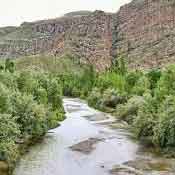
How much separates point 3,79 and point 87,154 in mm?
21024

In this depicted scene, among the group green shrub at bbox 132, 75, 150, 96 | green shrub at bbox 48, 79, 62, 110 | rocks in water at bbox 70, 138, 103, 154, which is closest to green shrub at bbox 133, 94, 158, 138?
rocks in water at bbox 70, 138, 103, 154

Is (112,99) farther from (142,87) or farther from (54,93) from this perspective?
(54,93)

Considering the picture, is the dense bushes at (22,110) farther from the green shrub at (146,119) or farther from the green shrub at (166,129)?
the green shrub at (166,129)

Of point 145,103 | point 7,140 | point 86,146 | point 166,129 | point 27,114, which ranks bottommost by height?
point 86,146

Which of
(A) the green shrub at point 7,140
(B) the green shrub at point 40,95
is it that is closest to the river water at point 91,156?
(A) the green shrub at point 7,140

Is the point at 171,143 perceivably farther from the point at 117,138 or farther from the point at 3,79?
the point at 3,79

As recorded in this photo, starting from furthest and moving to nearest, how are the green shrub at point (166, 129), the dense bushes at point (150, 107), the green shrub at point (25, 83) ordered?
the green shrub at point (25, 83), the dense bushes at point (150, 107), the green shrub at point (166, 129)

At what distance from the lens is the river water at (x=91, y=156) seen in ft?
174

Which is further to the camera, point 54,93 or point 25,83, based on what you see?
point 54,93

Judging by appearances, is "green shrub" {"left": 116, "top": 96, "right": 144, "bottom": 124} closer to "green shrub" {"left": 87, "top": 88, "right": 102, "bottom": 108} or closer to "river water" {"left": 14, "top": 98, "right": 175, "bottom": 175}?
"river water" {"left": 14, "top": 98, "right": 175, "bottom": 175}

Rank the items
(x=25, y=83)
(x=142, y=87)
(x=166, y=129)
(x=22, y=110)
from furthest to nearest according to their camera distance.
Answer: (x=142, y=87) → (x=25, y=83) → (x=22, y=110) → (x=166, y=129)

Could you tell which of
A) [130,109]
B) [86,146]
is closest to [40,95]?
[86,146]

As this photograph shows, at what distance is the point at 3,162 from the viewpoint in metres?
50.2

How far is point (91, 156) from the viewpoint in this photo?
62344 mm
